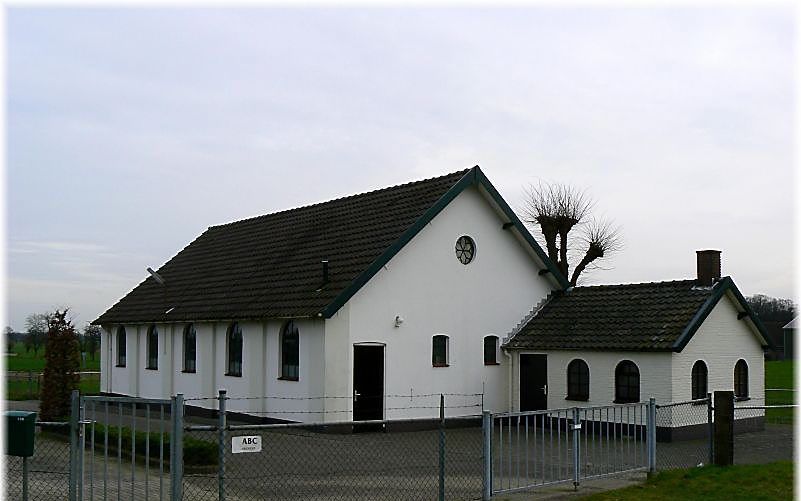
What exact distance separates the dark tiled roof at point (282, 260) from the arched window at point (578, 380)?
5.81 meters

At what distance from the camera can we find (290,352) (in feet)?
78.3

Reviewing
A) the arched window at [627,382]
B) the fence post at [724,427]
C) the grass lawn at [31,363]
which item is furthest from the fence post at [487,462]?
the grass lawn at [31,363]

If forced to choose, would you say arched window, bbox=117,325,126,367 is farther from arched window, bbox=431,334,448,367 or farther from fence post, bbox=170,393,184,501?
fence post, bbox=170,393,184,501

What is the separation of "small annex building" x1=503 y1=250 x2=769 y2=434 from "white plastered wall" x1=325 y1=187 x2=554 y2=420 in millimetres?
1073

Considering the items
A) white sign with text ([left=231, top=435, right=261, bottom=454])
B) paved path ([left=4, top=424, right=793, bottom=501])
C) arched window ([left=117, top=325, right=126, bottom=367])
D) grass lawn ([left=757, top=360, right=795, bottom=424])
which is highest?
arched window ([left=117, top=325, right=126, bottom=367])

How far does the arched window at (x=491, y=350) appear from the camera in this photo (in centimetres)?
2589

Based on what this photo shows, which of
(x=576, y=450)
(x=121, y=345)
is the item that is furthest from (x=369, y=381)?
(x=121, y=345)

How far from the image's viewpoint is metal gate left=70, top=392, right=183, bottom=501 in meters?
10.5

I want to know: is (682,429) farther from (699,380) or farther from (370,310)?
(370,310)

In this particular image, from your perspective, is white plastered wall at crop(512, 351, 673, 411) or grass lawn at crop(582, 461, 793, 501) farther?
white plastered wall at crop(512, 351, 673, 411)

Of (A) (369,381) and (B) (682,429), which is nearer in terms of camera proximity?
(B) (682,429)

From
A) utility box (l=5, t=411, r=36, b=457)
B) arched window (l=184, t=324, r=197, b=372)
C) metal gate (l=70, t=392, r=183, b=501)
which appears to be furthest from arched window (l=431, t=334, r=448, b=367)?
utility box (l=5, t=411, r=36, b=457)

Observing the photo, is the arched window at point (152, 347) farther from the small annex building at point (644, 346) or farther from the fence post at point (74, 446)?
the fence post at point (74, 446)

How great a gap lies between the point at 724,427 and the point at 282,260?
49.4 ft
